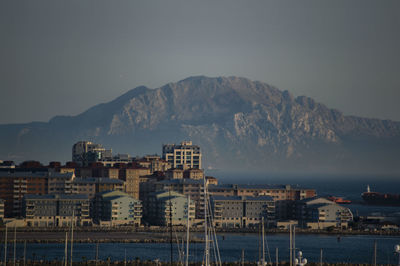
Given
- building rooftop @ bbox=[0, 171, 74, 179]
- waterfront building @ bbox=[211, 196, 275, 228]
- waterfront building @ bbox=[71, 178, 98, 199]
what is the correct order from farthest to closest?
building rooftop @ bbox=[0, 171, 74, 179]
waterfront building @ bbox=[71, 178, 98, 199]
waterfront building @ bbox=[211, 196, 275, 228]

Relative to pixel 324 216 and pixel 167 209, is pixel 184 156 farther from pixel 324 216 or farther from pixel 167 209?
pixel 324 216

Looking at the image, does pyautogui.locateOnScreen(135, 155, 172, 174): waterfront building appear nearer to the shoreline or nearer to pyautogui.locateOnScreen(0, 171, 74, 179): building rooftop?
pyautogui.locateOnScreen(0, 171, 74, 179): building rooftop

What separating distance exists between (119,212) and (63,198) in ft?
20.4

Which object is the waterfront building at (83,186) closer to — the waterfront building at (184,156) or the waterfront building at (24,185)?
the waterfront building at (24,185)

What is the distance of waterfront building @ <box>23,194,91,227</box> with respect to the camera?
3780 inches

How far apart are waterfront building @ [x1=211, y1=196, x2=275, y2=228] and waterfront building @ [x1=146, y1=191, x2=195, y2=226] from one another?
123 inches

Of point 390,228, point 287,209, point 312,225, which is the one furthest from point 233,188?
point 390,228

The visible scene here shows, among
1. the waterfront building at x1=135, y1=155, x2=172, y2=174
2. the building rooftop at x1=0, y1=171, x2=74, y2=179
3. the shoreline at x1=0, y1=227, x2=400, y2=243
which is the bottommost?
the shoreline at x1=0, y1=227, x2=400, y2=243

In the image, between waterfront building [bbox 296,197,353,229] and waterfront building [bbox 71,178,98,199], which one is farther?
waterfront building [bbox 71,178,98,199]

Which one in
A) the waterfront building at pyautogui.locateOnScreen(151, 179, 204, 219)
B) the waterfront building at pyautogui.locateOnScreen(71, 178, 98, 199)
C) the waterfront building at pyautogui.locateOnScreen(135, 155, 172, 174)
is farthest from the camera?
the waterfront building at pyautogui.locateOnScreen(135, 155, 172, 174)

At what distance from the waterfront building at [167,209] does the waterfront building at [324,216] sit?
41.3 ft

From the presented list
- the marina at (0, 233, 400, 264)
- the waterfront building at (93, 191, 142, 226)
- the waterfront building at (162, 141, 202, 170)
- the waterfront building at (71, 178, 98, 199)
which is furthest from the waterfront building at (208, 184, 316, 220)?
the waterfront building at (162, 141, 202, 170)

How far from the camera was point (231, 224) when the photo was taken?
9894cm

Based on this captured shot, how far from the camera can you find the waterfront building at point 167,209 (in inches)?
3880
